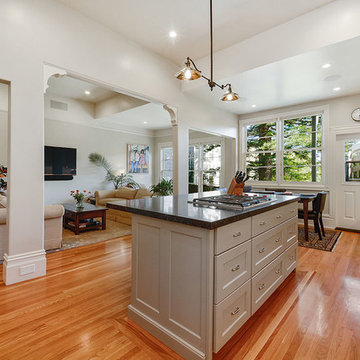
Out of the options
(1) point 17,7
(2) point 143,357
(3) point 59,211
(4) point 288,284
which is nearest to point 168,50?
(1) point 17,7

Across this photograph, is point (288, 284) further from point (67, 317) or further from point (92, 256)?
point (92, 256)

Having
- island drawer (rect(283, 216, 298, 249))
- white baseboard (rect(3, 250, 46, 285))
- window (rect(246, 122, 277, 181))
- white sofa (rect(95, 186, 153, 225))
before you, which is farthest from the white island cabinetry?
window (rect(246, 122, 277, 181))

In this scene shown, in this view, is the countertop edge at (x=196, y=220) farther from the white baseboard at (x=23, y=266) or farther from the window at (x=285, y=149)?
the window at (x=285, y=149)

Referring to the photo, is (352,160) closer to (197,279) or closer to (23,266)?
(197,279)

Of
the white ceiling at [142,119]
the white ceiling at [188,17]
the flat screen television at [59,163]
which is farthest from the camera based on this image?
the flat screen television at [59,163]

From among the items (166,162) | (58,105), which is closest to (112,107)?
(58,105)

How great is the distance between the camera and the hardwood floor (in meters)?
1.47

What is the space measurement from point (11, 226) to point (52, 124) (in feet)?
15.0

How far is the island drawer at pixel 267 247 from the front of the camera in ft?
5.74

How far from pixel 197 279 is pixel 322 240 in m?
3.64

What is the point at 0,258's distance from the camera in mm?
2992

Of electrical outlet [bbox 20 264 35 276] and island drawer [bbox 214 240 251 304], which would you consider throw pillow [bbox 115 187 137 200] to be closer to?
electrical outlet [bbox 20 264 35 276]

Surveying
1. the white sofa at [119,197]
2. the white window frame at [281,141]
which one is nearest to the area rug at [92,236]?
the white sofa at [119,197]

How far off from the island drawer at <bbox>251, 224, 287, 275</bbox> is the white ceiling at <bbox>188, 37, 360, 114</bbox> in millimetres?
2599
